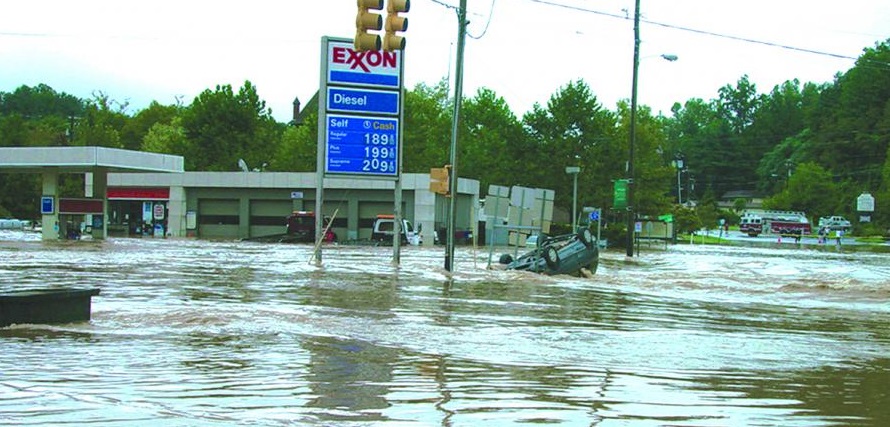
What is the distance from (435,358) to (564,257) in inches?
614

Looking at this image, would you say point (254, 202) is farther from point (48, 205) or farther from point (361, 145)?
point (361, 145)

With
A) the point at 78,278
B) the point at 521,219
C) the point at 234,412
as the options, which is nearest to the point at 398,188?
the point at 521,219

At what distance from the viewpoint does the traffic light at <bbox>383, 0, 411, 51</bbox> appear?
1451 centimetres

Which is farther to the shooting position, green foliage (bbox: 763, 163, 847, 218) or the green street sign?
green foliage (bbox: 763, 163, 847, 218)

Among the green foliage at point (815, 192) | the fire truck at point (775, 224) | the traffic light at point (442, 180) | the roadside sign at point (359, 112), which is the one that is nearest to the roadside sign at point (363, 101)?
the roadside sign at point (359, 112)

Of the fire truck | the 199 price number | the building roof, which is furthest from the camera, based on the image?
the fire truck

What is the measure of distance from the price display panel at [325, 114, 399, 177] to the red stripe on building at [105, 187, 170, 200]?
4024cm

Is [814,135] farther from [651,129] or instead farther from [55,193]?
[55,193]

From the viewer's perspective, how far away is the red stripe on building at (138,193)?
212 ft

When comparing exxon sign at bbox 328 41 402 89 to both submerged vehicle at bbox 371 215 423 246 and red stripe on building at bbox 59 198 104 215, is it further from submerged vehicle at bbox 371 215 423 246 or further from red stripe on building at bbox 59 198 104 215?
submerged vehicle at bbox 371 215 423 246

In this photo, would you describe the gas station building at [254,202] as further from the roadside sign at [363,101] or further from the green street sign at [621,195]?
the roadside sign at [363,101]

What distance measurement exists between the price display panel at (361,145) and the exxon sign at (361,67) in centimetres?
108

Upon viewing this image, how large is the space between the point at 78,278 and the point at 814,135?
127m

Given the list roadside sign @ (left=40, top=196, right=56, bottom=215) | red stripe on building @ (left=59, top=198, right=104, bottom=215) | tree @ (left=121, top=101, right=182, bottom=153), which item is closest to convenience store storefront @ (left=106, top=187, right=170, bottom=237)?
red stripe on building @ (left=59, top=198, right=104, bottom=215)
